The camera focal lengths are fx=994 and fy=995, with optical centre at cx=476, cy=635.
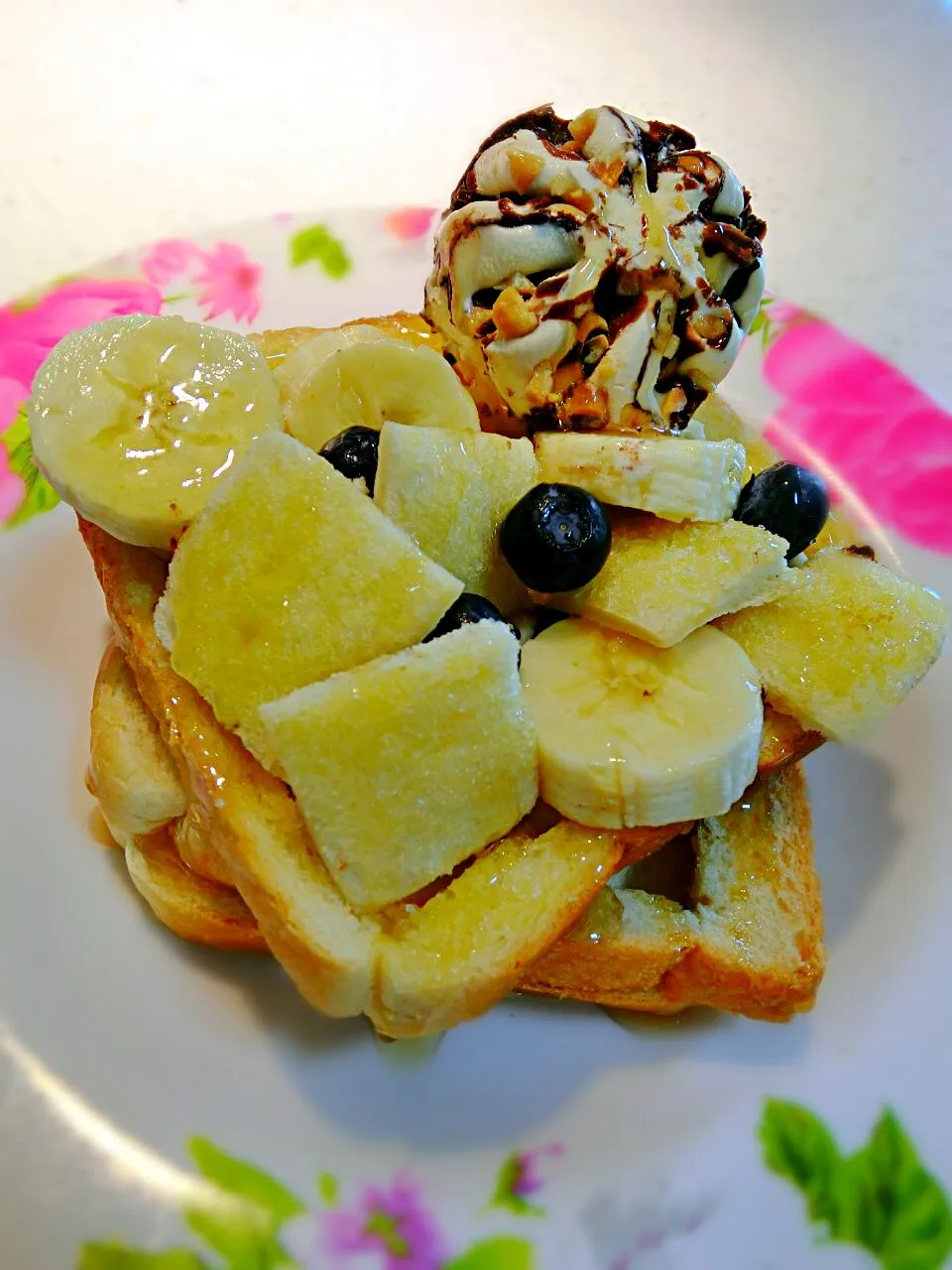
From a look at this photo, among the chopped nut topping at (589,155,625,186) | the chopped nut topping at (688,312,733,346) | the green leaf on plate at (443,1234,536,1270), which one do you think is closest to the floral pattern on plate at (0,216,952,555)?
the chopped nut topping at (688,312,733,346)

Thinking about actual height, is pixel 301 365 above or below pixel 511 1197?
above

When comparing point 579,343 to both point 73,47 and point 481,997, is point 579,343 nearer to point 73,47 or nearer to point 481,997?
point 481,997

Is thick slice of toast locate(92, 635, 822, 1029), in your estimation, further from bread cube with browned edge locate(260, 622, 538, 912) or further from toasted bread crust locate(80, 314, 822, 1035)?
bread cube with browned edge locate(260, 622, 538, 912)

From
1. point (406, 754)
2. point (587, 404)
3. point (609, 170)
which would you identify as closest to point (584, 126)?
point (609, 170)

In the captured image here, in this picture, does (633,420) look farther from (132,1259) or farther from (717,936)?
(132,1259)

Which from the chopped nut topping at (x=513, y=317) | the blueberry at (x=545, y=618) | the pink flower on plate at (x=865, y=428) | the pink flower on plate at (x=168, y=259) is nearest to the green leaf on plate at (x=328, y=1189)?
the blueberry at (x=545, y=618)

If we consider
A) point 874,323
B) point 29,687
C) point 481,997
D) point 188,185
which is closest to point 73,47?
point 188,185
